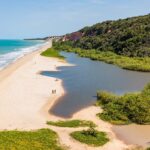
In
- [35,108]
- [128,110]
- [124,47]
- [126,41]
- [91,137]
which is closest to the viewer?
[91,137]

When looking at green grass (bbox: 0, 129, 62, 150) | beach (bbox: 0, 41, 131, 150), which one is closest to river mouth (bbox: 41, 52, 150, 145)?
beach (bbox: 0, 41, 131, 150)

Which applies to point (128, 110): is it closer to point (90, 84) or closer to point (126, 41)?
point (90, 84)

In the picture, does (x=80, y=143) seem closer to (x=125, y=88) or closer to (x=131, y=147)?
(x=131, y=147)

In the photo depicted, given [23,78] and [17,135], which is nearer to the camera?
[17,135]

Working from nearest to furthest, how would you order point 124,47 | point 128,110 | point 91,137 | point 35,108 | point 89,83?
point 91,137 → point 128,110 → point 35,108 → point 89,83 → point 124,47

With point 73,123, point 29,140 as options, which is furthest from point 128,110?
point 29,140

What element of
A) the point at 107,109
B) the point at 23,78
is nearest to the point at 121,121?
the point at 107,109

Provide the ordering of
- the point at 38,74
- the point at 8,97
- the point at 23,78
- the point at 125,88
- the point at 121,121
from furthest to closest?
the point at 38,74 < the point at 23,78 < the point at 125,88 < the point at 8,97 < the point at 121,121
